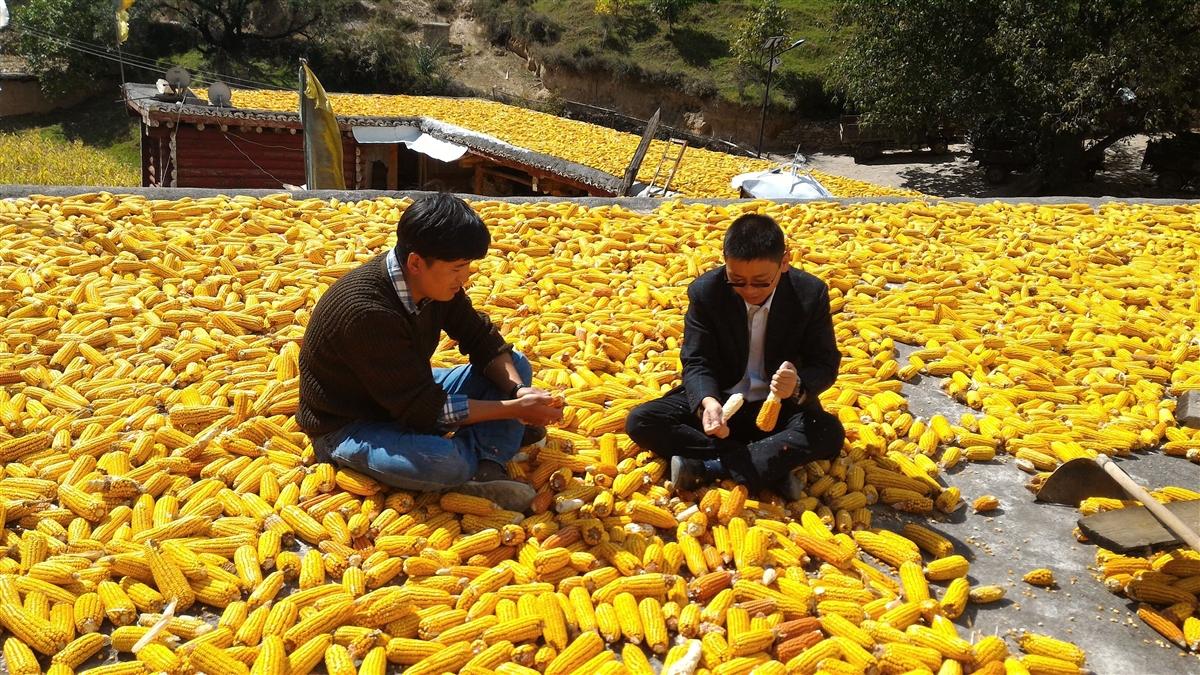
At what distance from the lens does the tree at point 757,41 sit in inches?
1249

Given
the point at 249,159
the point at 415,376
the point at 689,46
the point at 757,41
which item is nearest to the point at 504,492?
the point at 415,376

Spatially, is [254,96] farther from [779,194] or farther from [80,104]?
[80,104]

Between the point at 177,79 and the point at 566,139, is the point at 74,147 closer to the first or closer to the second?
the point at 177,79

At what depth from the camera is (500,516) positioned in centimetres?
283

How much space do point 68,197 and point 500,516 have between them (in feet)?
14.9

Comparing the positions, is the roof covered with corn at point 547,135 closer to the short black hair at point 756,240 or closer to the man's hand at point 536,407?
the short black hair at point 756,240

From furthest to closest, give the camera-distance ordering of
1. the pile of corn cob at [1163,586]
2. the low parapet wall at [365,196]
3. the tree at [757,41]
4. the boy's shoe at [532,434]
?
1. the tree at [757,41]
2. the low parapet wall at [365,196]
3. the boy's shoe at [532,434]
4. the pile of corn cob at [1163,586]

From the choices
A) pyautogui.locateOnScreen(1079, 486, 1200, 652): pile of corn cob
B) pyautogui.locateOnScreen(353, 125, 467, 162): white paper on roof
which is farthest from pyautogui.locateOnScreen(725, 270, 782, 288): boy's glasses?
pyautogui.locateOnScreen(353, 125, 467, 162): white paper on roof

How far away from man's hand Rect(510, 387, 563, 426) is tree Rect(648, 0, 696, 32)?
117 ft

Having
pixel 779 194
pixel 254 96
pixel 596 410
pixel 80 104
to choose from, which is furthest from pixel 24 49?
pixel 596 410

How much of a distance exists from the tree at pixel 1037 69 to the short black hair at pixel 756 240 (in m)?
16.7

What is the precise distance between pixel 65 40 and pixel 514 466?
3631cm

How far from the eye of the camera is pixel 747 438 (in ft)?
10.9

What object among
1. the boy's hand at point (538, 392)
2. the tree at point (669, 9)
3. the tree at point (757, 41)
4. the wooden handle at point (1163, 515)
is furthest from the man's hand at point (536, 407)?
the tree at point (669, 9)
